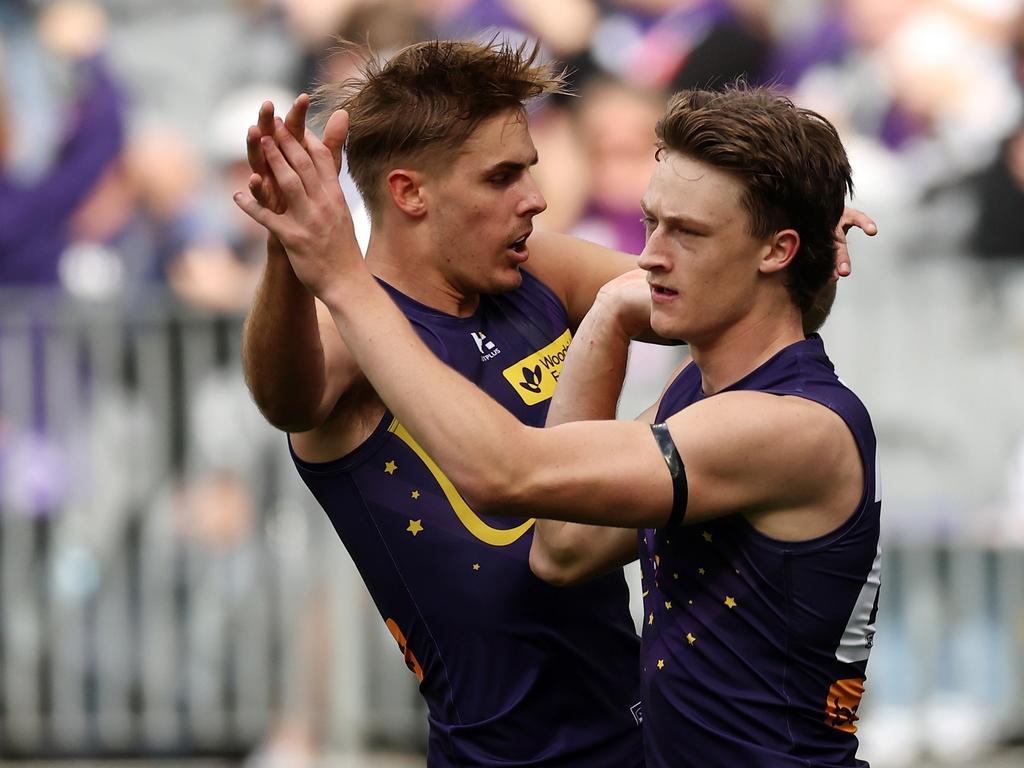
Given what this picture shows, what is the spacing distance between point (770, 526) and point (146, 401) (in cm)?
498

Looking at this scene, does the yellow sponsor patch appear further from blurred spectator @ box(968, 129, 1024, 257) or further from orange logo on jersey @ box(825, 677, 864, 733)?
blurred spectator @ box(968, 129, 1024, 257)

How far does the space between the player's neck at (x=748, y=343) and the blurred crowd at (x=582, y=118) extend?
4.44 metres

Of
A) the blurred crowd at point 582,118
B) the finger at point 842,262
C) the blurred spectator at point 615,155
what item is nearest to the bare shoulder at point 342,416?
the finger at point 842,262

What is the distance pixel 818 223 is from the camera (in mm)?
3576

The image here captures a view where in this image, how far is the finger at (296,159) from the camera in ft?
11.1

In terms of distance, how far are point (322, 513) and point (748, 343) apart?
14.7 ft

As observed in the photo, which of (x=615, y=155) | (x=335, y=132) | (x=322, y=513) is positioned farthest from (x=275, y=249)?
(x=615, y=155)

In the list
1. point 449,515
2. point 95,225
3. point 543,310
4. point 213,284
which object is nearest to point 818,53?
point 213,284

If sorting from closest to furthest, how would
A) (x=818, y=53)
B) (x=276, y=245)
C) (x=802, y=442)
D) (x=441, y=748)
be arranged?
(x=802, y=442)
(x=276, y=245)
(x=441, y=748)
(x=818, y=53)

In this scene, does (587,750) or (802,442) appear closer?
(802,442)

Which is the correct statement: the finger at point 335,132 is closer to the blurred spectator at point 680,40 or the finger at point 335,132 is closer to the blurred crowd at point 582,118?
the blurred crowd at point 582,118

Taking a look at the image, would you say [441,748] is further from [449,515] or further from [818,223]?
[818,223]

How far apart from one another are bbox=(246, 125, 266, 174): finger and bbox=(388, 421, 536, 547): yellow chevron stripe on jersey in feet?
2.88

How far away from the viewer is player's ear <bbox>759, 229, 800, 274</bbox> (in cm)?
354
